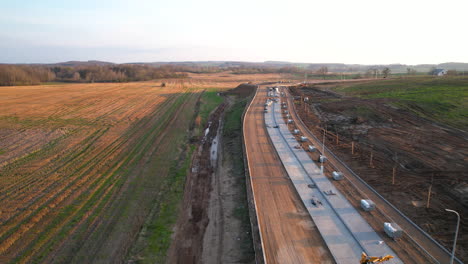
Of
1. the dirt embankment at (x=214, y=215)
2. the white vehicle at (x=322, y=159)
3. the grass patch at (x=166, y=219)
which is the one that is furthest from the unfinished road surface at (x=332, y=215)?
the grass patch at (x=166, y=219)

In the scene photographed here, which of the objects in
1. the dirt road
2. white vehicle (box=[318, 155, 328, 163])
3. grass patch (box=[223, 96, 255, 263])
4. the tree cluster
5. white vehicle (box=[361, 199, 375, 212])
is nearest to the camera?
the dirt road

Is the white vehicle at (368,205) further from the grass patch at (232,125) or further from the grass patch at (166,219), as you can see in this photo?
the grass patch at (232,125)

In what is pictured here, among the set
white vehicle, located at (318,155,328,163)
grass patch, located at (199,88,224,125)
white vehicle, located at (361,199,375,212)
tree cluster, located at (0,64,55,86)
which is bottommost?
white vehicle, located at (361,199,375,212)

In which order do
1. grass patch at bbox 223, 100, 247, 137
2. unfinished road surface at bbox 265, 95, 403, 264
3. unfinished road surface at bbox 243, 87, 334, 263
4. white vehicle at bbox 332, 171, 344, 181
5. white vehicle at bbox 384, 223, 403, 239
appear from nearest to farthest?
unfinished road surface at bbox 265, 95, 403, 264, unfinished road surface at bbox 243, 87, 334, 263, white vehicle at bbox 384, 223, 403, 239, white vehicle at bbox 332, 171, 344, 181, grass patch at bbox 223, 100, 247, 137

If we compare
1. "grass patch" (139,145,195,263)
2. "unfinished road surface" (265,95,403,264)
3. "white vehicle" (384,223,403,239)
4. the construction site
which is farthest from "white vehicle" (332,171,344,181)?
"grass patch" (139,145,195,263)

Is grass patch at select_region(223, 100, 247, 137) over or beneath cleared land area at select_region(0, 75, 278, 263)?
over

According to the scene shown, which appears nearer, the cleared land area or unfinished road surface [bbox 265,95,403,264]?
unfinished road surface [bbox 265,95,403,264]

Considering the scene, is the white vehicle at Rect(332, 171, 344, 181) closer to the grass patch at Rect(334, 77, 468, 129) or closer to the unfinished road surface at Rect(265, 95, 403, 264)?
the unfinished road surface at Rect(265, 95, 403, 264)
